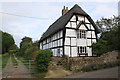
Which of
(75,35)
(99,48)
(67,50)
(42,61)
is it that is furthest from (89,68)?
(75,35)

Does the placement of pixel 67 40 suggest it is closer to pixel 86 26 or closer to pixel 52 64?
pixel 86 26

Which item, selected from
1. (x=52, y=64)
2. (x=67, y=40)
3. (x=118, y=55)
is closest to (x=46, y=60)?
(x=52, y=64)

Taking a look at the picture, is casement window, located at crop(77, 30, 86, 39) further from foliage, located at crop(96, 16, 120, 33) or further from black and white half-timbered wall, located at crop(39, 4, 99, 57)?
foliage, located at crop(96, 16, 120, 33)

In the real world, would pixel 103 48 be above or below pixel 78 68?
above

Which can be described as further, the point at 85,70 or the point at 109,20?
the point at 109,20

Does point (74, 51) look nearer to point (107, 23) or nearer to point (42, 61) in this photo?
point (42, 61)

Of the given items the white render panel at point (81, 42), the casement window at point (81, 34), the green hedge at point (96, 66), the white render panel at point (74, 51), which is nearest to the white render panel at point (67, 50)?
the white render panel at point (74, 51)

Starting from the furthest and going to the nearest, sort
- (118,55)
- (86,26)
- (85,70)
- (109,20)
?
1. (109,20)
2. (86,26)
3. (118,55)
4. (85,70)

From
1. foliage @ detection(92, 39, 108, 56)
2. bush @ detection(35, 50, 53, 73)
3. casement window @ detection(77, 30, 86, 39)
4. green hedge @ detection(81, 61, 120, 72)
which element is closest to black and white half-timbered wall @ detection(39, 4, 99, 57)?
casement window @ detection(77, 30, 86, 39)

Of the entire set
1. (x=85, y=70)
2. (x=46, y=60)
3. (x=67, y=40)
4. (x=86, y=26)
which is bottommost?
(x=85, y=70)

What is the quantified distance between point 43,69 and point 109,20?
25482mm

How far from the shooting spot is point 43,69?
1086 centimetres

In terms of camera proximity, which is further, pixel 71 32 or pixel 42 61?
pixel 71 32

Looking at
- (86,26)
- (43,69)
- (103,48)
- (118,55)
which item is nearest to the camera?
(43,69)
